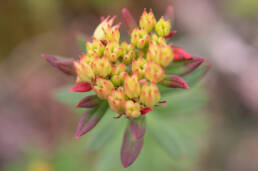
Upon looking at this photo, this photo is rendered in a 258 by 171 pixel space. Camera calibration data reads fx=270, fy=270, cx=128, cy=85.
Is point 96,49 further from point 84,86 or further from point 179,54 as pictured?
point 179,54

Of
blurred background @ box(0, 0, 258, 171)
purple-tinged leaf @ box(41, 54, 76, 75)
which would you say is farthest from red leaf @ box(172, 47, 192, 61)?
blurred background @ box(0, 0, 258, 171)

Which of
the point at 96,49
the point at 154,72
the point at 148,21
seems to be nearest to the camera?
the point at 154,72

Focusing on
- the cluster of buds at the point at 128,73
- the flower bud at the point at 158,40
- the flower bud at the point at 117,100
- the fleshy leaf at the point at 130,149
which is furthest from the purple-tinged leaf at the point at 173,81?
the fleshy leaf at the point at 130,149

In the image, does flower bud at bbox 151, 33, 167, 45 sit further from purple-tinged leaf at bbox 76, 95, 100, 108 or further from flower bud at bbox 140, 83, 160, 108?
purple-tinged leaf at bbox 76, 95, 100, 108

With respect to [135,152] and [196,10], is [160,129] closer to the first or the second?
[135,152]

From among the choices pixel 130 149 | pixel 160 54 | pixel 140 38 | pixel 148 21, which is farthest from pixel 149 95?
pixel 148 21

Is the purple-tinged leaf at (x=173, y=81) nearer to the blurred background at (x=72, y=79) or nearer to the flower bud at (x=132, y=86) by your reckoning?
the flower bud at (x=132, y=86)
